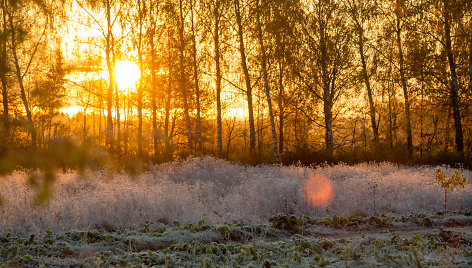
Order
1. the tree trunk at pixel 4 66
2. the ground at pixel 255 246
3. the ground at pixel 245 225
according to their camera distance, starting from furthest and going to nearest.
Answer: the ground at pixel 245 225 → the ground at pixel 255 246 → the tree trunk at pixel 4 66

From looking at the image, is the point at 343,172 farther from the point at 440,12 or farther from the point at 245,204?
the point at 440,12

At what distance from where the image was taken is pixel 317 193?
892 cm

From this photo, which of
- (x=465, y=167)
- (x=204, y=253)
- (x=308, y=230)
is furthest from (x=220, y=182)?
(x=465, y=167)

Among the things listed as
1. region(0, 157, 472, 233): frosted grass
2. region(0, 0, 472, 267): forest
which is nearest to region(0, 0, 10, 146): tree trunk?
region(0, 0, 472, 267): forest

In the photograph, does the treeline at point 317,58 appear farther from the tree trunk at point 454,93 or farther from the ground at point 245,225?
the ground at point 245,225

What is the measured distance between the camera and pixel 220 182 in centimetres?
1205

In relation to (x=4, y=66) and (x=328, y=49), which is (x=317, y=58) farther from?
(x=4, y=66)

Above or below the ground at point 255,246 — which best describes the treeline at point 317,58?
above

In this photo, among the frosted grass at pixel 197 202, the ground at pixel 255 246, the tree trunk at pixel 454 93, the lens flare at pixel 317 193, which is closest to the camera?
the ground at pixel 255 246

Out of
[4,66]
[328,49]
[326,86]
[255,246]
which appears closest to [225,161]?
[326,86]

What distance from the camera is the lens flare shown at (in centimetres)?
849

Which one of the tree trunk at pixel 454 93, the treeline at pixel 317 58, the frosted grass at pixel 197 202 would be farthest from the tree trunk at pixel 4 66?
the tree trunk at pixel 454 93

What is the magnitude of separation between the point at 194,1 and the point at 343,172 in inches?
523

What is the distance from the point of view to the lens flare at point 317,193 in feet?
27.9
